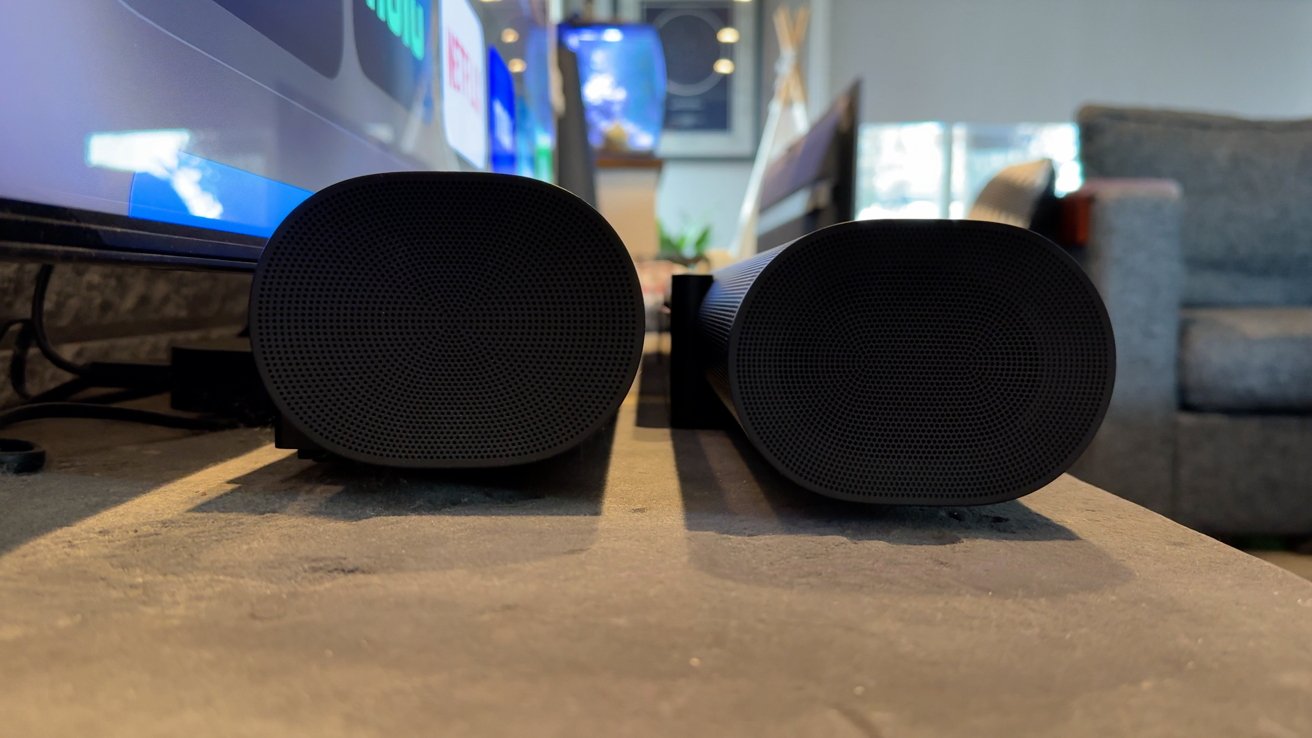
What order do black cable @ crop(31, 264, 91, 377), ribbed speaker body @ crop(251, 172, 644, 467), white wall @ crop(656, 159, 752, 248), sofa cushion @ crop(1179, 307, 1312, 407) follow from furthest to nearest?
white wall @ crop(656, 159, 752, 248), sofa cushion @ crop(1179, 307, 1312, 407), black cable @ crop(31, 264, 91, 377), ribbed speaker body @ crop(251, 172, 644, 467)

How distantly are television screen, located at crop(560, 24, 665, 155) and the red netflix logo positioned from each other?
3.51 feet

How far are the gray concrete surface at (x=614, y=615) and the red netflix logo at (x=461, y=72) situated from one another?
3.24 ft

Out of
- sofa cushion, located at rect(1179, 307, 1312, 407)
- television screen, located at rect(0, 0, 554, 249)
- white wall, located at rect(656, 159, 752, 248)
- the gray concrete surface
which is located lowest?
the gray concrete surface

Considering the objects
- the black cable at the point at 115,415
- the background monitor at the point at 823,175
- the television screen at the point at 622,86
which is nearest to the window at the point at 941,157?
the television screen at the point at 622,86

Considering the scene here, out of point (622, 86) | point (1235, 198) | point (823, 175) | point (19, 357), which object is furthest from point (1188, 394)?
point (622, 86)

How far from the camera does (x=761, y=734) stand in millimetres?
304

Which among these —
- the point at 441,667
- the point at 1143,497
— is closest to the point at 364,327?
the point at 441,667

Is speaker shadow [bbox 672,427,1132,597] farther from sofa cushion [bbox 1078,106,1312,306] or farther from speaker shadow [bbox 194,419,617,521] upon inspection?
sofa cushion [bbox 1078,106,1312,306]

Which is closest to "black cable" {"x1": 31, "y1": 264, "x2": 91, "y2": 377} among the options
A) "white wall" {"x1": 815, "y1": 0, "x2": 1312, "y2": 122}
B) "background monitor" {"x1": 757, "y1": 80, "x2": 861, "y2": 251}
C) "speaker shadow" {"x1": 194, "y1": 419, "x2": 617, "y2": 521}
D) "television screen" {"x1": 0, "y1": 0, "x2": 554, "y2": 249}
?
"television screen" {"x1": 0, "y1": 0, "x2": 554, "y2": 249}

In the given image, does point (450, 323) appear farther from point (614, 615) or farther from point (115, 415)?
point (115, 415)

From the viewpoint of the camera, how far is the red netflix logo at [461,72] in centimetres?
140

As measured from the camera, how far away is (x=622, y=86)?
273cm

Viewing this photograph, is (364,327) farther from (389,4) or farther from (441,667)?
(389,4)

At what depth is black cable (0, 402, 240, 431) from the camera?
0.88 metres
